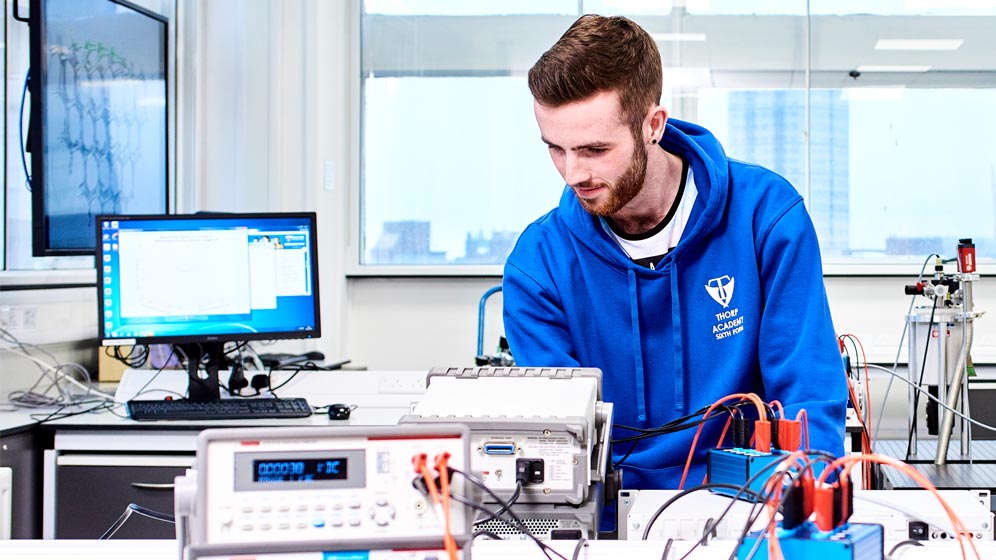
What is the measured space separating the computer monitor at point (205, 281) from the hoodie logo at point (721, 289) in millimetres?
1412

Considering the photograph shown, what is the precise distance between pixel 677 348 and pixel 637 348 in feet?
0.20

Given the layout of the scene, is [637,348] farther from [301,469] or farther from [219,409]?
[219,409]

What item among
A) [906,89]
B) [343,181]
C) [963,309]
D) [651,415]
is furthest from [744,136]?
[651,415]

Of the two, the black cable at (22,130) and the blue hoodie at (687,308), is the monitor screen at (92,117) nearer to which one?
the black cable at (22,130)

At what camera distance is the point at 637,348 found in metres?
1.59

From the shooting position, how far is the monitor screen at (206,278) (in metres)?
2.61

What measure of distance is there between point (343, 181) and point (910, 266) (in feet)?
8.56

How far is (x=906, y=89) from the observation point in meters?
4.62

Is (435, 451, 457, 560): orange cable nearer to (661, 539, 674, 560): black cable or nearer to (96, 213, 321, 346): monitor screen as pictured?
(661, 539, 674, 560): black cable

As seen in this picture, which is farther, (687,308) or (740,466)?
(687,308)

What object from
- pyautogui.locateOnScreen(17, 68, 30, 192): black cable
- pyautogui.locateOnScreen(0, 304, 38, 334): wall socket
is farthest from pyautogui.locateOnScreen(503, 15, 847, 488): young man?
pyautogui.locateOnScreen(17, 68, 30, 192): black cable

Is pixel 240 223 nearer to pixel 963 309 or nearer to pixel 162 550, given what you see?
pixel 162 550

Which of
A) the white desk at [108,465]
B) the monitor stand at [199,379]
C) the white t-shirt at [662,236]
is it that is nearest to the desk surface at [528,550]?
the white t-shirt at [662,236]

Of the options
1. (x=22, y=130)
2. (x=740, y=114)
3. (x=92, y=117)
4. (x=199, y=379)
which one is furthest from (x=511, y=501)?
(x=740, y=114)
